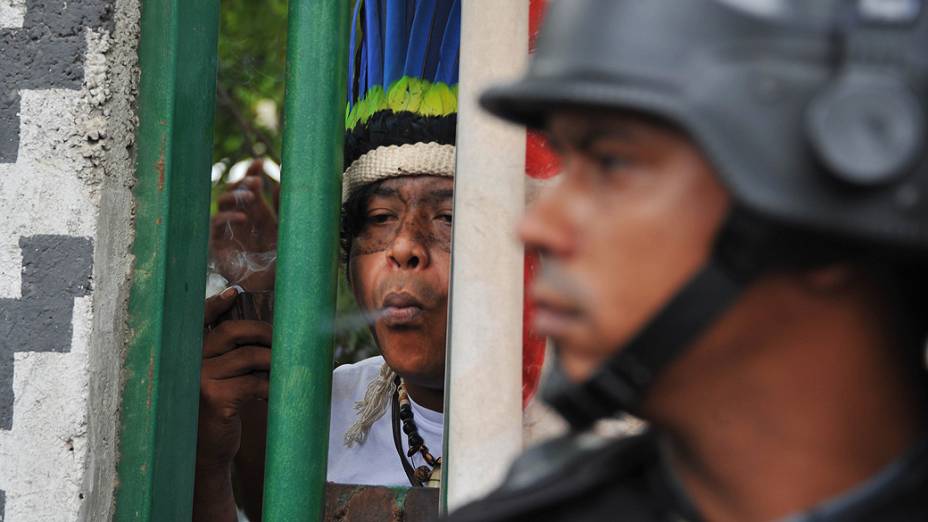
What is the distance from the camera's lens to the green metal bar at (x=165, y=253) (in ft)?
7.14

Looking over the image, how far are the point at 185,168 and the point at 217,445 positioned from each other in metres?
0.75

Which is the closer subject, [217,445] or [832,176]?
[832,176]

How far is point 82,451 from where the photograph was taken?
6.66 feet

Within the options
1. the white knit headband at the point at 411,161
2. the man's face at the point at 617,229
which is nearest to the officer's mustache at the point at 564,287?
the man's face at the point at 617,229

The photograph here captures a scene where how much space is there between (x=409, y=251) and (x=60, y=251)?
0.77 metres

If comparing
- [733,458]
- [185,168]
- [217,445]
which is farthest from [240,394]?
[733,458]

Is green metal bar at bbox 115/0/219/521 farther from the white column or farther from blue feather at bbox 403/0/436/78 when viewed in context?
the white column

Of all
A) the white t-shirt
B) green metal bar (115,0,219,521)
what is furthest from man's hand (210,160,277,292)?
green metal bar (115,0,219,521)

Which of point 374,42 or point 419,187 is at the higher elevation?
point 374,42

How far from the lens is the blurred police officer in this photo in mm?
914

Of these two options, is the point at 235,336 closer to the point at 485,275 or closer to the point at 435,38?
the point at 435,38

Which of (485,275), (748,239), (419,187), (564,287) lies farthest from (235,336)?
(748,239)

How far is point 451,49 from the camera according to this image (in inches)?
103

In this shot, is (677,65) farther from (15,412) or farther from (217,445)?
(217,445)
